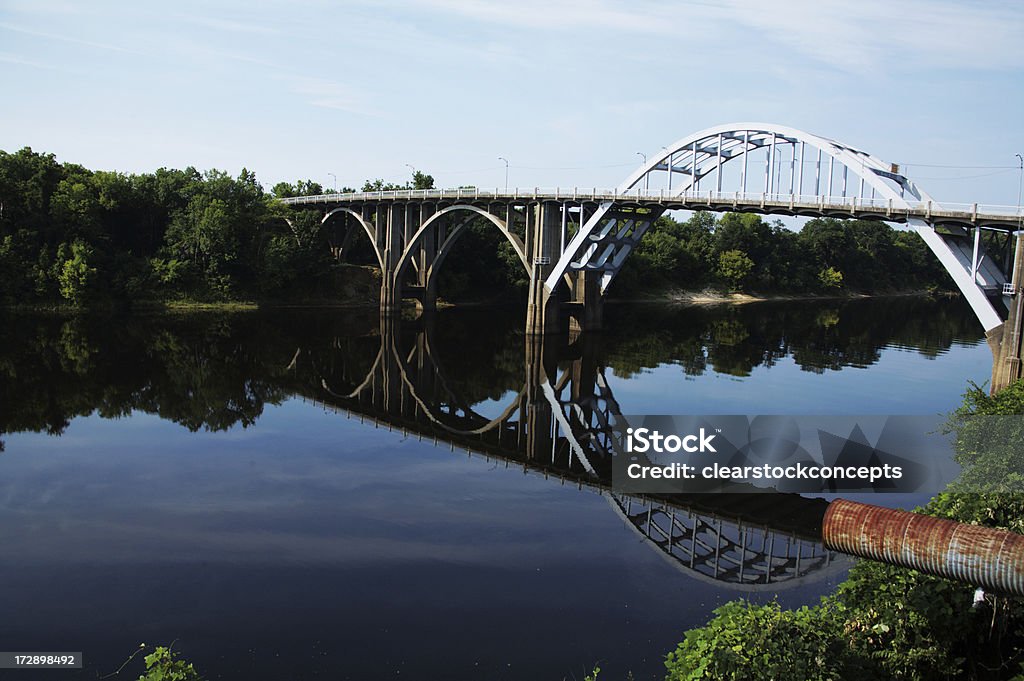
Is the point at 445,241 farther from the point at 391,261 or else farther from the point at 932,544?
the point at 932,544

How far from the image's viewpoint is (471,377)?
4025 cm

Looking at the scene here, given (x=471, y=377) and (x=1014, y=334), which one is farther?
(x=471, y=377)

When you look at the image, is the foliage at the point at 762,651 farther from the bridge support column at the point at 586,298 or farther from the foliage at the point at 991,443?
the bridge support column at the point at 586,298

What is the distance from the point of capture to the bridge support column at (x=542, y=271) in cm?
5506

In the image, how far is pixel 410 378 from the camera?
39.6m

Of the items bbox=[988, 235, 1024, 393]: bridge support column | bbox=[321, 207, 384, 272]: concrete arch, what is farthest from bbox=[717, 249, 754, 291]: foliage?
bbox=[988, 235, 1024, 393]: bridge support column

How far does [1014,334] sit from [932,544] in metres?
30.9

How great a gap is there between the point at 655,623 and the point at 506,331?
154ft

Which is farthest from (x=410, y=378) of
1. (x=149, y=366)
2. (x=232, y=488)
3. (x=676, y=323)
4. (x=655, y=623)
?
(x=676, y=323)

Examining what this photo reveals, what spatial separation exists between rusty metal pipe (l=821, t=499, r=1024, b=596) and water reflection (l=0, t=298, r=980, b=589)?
8940mm

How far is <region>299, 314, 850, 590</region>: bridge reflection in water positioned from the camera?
17.1 m

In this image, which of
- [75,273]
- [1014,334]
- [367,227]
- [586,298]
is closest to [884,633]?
[1014,334]

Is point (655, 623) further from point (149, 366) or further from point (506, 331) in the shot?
point (506, 331)

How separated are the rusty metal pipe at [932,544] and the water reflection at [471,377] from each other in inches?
352
